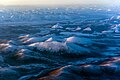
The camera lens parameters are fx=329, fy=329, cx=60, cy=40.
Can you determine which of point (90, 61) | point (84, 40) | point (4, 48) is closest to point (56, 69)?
point (90, 61)

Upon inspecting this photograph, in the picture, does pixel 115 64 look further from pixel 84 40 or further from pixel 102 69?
pixel 84 40

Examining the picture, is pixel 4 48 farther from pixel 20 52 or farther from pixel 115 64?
pixel 115 64

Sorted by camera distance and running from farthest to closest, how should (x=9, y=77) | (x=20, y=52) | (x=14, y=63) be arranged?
(x=20, y=52) < (x=14, y=63) < (x=9, y=77)

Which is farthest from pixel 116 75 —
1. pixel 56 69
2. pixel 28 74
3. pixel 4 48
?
pixel 4 48

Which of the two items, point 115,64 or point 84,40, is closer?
point 115,64

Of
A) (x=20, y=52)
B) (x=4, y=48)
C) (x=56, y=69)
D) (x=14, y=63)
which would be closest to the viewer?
(x=56, y=69)

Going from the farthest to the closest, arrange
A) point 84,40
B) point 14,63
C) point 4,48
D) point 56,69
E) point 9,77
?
1. point 84,40
2. point 4,48
3. point 14,63
4. point 56,69
5. point 9,77

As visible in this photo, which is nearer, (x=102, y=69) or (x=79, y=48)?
(x=102, y=69)

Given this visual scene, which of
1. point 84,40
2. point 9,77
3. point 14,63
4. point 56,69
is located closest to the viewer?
point 9,77
